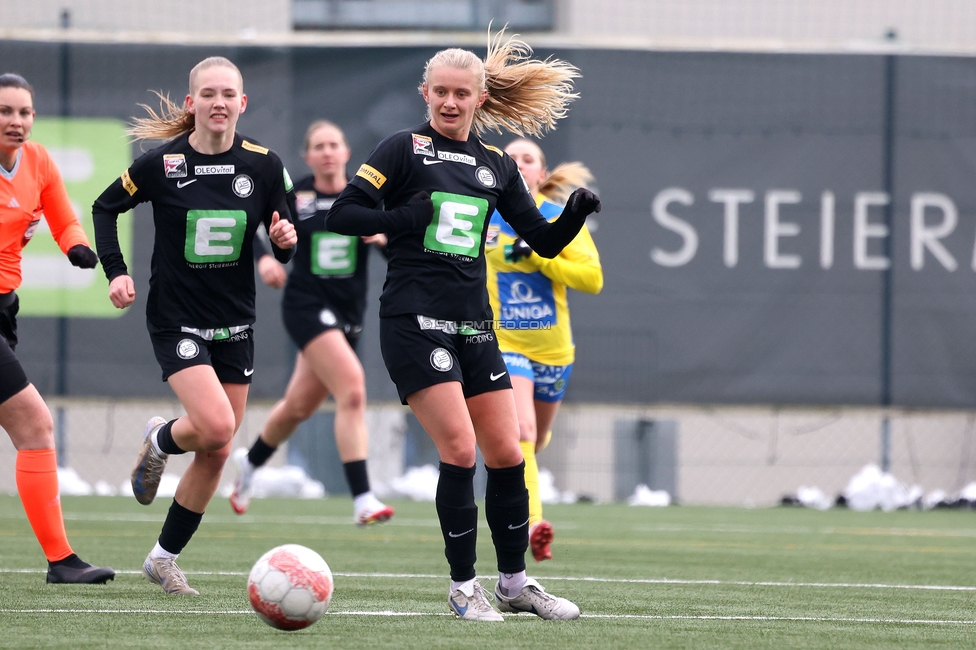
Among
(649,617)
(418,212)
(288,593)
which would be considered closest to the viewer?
(288,593)

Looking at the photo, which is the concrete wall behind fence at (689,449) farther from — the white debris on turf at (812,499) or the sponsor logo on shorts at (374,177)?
the sponsor logo on shorts at (374,177)

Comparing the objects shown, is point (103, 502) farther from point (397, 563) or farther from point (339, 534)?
point (397, 563)

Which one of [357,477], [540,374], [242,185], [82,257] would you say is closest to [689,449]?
[357,477]

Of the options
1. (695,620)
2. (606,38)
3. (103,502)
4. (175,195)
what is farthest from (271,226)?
(606,38)

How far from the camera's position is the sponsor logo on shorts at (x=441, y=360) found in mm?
4863

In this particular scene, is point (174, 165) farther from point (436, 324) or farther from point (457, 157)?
point (436, 324)

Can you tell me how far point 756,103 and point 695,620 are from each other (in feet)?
26.1

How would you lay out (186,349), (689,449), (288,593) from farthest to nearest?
(689,449), (186,349), (288,593)

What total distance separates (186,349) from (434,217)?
4.12 ft

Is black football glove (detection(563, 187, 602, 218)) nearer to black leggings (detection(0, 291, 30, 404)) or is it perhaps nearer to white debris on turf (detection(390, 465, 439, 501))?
black leggings (detection(0, 291, 30, 404))

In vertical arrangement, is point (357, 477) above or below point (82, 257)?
below

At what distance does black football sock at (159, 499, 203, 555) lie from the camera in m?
5.77

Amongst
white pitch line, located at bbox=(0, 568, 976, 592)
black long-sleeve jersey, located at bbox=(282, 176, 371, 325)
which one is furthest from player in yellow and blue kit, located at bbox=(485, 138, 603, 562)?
black long-sleeve jersey, located at bbox=(282, 176, 371, 325)

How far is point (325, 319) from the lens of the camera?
29.2ft
